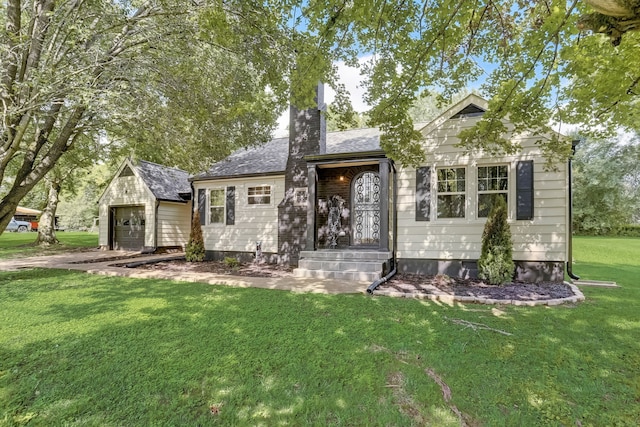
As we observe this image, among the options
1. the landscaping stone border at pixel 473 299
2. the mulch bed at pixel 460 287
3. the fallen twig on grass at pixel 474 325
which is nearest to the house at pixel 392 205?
the mulch bed at pixel 460 287

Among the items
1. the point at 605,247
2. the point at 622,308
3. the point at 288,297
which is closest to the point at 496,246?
the point at 622,308

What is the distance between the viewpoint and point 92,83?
6.68 m

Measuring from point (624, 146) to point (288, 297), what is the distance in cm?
2955

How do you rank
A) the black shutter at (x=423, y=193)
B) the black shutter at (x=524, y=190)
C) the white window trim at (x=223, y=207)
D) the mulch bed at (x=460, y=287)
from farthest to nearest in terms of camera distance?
the white window trim at (x=223, y=207), the black shutter at (x=423, y=193), the black shutter at (x=524, y=190), the mulch bed at (x=460, y=287)

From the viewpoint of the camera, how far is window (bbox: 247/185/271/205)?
10.9 metres

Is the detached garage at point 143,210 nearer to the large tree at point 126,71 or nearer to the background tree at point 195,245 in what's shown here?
the background tree at point 195,245

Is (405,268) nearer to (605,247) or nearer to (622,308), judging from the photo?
(622,308)

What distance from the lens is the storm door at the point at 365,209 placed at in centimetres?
981

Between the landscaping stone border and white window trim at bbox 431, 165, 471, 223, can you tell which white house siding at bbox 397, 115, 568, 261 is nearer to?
white window trim at bbox 431, 165, 471, 223

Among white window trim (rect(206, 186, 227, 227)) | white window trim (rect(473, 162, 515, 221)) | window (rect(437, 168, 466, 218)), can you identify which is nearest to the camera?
white window trim (rect(473, 162, 515, 221))

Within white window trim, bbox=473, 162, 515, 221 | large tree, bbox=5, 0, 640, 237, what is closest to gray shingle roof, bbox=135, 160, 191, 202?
large tree, bbox=5, 0, 640, 237

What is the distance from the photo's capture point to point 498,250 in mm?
6938

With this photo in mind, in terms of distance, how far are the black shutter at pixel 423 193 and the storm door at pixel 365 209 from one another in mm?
1760

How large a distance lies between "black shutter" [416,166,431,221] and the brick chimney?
129 inches
